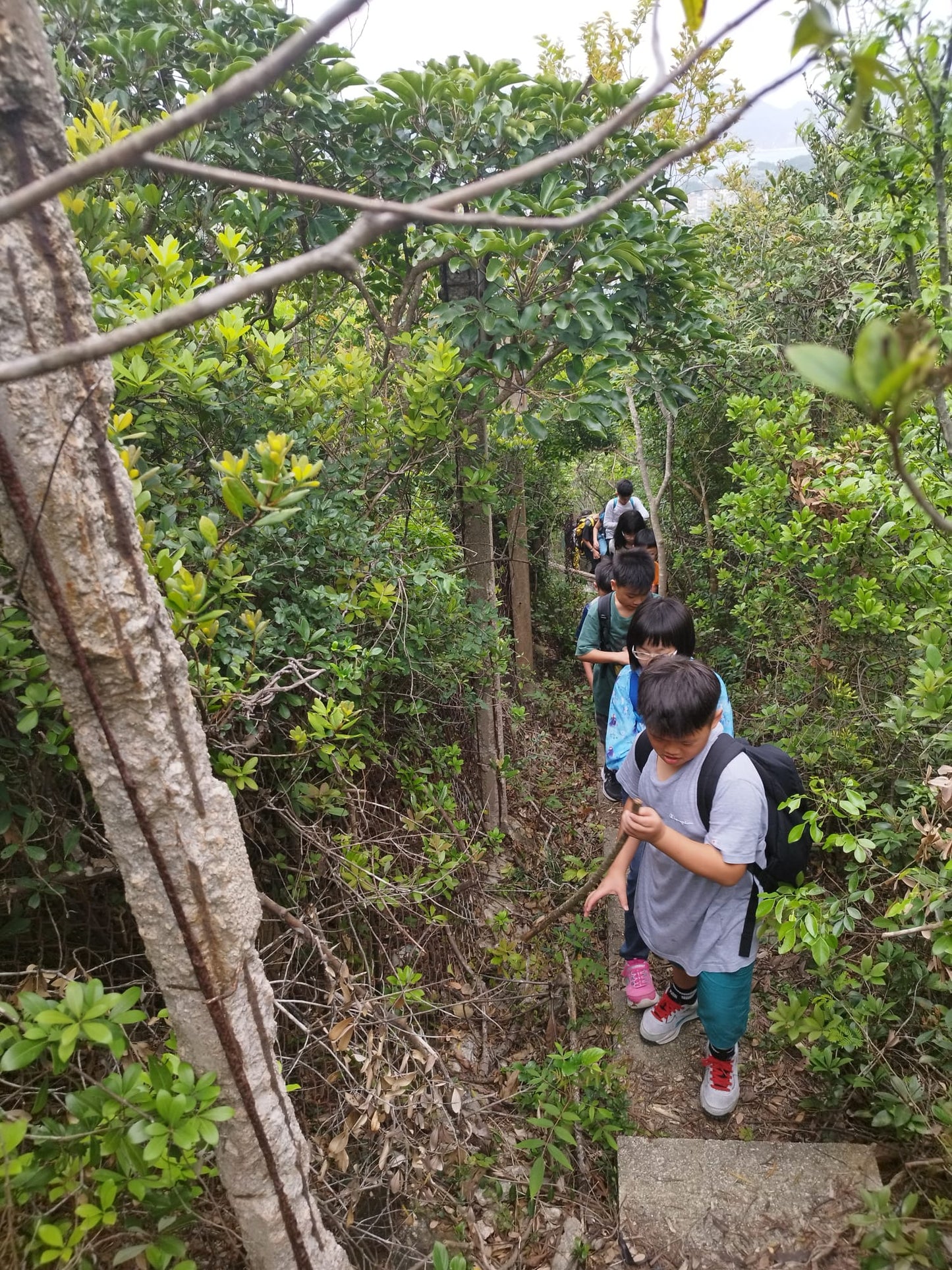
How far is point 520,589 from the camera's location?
6438mm

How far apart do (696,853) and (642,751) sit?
0.55 meters

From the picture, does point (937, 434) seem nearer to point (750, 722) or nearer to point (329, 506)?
point (329, 506)

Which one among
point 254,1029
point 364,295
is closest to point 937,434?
point 364,295

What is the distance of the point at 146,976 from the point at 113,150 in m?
2.12

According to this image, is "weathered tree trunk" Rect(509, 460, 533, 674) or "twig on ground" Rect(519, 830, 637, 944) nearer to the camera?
"twig on ground" Rect(519, 830, 637, 944)

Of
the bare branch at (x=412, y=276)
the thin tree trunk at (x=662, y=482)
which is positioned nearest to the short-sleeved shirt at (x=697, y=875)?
the bare branch at (x=412, y=276)

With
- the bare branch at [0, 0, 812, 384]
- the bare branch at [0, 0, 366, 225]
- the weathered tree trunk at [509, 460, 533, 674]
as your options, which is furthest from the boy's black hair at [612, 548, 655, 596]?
the bare branch at [0, 0, 366, 225]

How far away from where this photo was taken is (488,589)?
4.38m

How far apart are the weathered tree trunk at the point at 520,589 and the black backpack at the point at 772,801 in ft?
11.9

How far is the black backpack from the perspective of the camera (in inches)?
91.2

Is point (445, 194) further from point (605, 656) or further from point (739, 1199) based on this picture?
point (605, 656)

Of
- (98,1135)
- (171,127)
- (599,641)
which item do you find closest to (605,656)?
(599,641)

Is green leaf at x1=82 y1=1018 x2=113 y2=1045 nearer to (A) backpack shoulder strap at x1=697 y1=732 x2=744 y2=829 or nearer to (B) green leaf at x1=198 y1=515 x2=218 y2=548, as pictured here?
(B) green leaf at x1=198 y1=515 x2=218 y2=548

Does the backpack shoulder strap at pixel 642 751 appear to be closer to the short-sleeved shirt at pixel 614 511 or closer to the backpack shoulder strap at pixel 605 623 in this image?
the backpack shoulder strap at pixel 605 623
